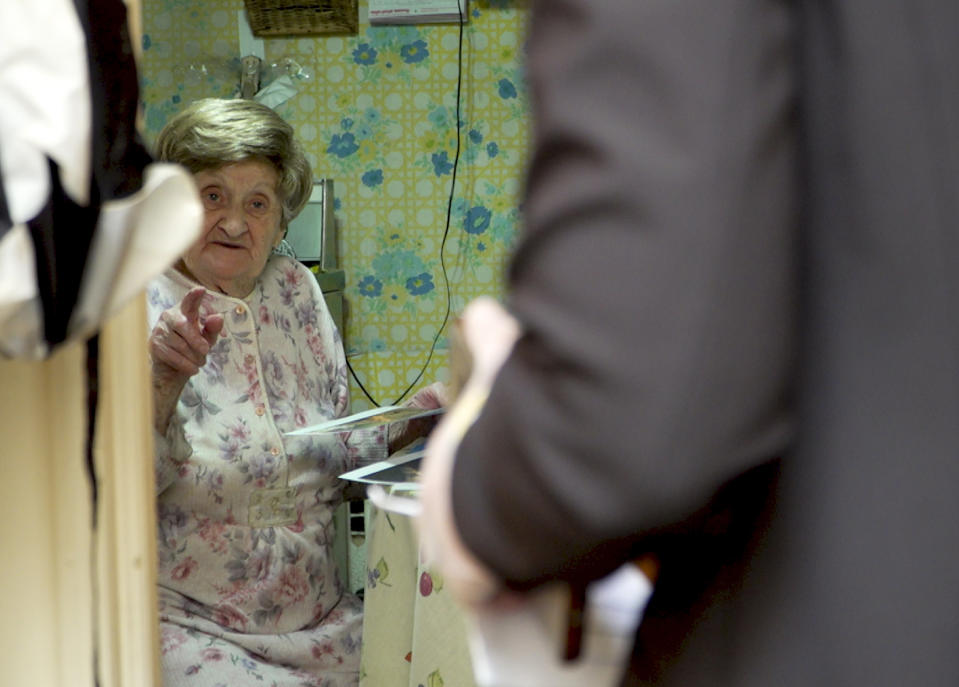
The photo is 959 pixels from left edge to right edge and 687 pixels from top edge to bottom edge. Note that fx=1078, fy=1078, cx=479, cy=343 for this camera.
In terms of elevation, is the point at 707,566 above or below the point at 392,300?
above

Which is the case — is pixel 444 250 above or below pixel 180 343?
below

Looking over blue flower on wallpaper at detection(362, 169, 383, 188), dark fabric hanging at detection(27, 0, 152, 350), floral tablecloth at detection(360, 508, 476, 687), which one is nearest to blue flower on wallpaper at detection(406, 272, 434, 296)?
blue flower on wallpaper at detection(362, 169, 383, 188)

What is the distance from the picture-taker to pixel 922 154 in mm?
459

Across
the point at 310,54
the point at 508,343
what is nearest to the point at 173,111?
the point at 310,54

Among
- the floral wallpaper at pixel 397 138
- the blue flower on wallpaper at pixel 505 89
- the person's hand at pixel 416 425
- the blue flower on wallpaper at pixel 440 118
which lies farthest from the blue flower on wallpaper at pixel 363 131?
the person's hand at pixel 416 425

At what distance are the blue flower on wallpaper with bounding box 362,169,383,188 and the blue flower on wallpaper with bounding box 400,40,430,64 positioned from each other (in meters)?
0.32

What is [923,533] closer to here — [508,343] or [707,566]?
[707,566]

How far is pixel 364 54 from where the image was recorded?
118 inches

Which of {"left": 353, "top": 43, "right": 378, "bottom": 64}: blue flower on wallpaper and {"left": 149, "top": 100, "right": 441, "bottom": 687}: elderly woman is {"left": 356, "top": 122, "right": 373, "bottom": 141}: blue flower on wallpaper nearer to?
{"left": 353, "top": 43, "right": 378, "bottom": 64}: blue flower on wallpaper

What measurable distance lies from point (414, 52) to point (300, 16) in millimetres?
324

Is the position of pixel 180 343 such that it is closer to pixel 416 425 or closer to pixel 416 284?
pixel 416 425

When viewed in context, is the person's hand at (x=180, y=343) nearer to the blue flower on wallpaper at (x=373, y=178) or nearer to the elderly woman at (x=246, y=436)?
the elderly woman at (x=246, y=436)

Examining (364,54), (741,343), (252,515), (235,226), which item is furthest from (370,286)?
(741,343)

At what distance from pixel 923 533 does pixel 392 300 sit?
8.61 feet
